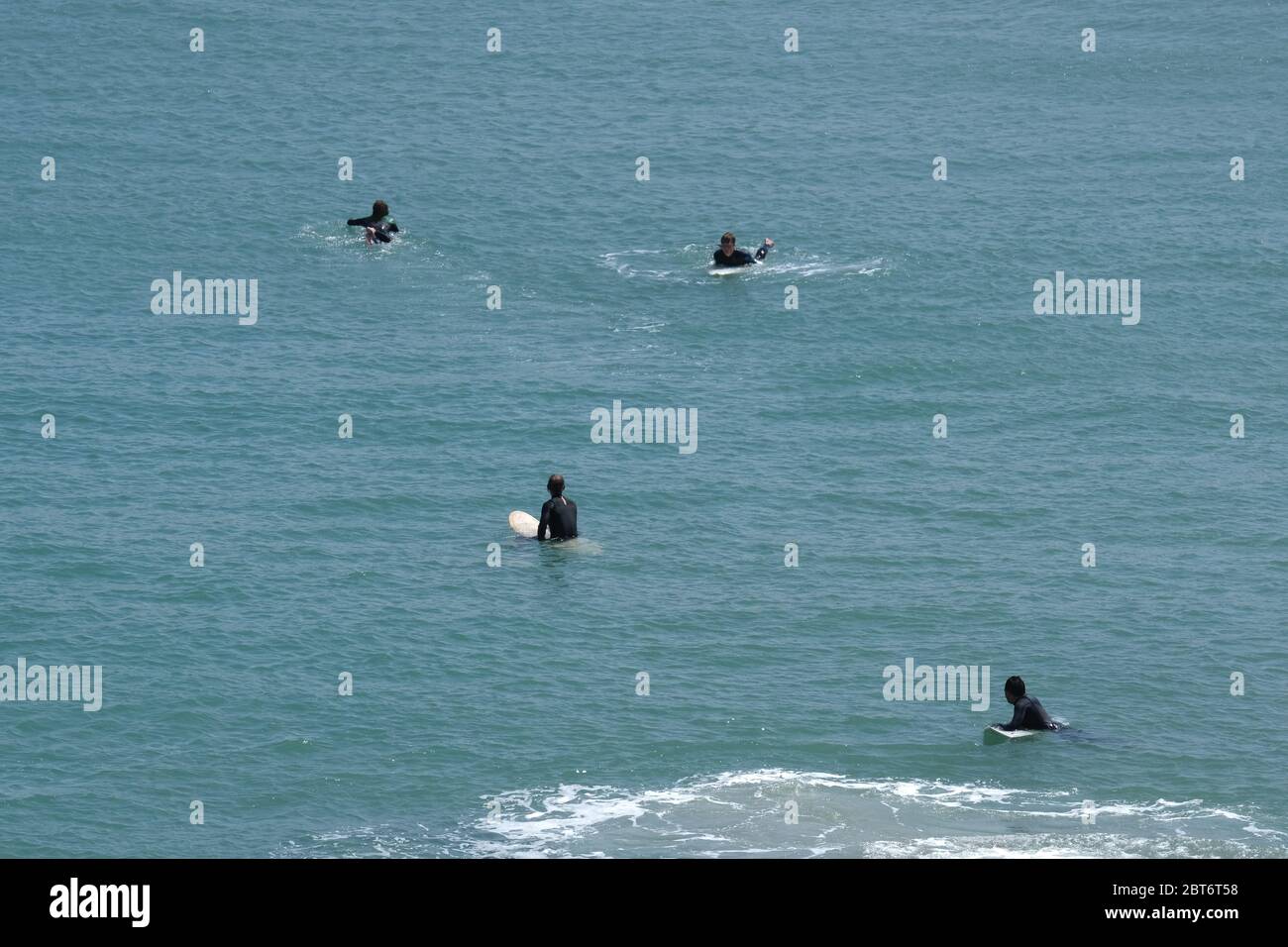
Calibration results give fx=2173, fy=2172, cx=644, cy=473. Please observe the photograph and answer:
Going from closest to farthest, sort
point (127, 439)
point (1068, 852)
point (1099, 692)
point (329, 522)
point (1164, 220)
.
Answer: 1. point (1068, 852)
2. point (1099, 692)
3. point (329, 522)
4. point (127, 439)
5. point (1164, 220)

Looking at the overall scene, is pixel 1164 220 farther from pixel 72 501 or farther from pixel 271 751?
pixel 271 751

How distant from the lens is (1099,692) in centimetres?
4375

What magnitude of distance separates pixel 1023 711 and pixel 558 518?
44.3 ft

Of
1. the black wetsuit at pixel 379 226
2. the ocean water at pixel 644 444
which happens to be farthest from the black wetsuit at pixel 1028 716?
the black wetsuit at pixel 379 226

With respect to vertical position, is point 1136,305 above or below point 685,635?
above

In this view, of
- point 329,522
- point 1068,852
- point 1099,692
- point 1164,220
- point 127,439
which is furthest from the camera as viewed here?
point 1164,220

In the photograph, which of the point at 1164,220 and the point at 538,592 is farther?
the point at 1164,220

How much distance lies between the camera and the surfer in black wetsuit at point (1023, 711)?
41.1 m

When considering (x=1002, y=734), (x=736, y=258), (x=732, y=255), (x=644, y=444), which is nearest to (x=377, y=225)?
(x=732, y=255)

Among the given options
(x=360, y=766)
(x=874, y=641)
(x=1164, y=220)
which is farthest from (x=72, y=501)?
(x=1164, y=220)

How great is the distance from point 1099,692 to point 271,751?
16.5 m

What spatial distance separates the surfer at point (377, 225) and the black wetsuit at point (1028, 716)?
3601cm

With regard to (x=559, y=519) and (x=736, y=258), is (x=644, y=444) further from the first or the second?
(x=736, y=258)

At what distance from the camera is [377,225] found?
2825 inches
